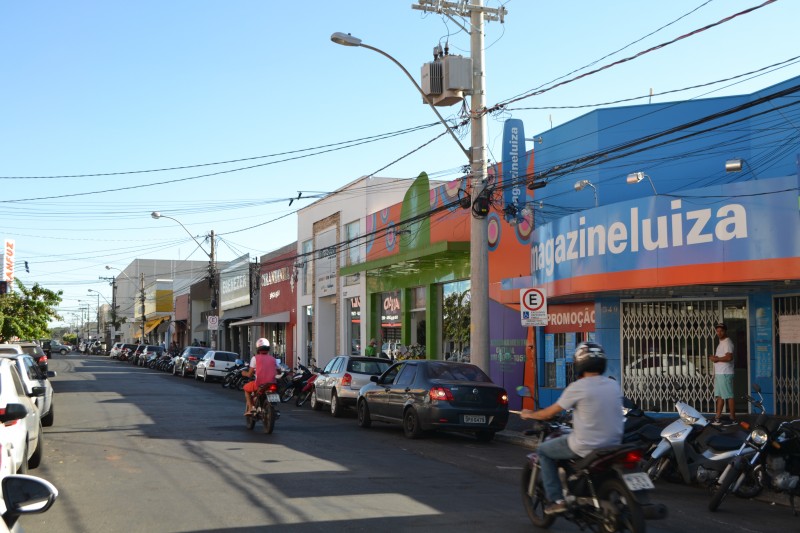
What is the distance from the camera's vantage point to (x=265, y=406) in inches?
641

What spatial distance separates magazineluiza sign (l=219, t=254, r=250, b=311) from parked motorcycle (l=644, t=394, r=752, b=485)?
45.1 meters

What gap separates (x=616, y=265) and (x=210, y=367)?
2329cm

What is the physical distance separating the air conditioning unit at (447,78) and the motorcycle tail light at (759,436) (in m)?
10.9

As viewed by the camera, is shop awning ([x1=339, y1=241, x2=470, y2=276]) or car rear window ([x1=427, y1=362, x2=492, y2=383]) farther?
shop awning ([x1=339, y1=241, x2=470, y2=276])

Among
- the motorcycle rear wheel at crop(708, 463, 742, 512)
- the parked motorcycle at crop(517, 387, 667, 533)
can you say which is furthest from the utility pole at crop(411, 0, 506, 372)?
the parked motorcycle at crop(517, 387, 667, 533)

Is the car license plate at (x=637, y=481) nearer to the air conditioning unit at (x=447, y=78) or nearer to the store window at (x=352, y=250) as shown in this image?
→ the air conditioning unit at (x=447, y=78)

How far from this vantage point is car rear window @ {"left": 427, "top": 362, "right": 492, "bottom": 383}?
15984 millimetres

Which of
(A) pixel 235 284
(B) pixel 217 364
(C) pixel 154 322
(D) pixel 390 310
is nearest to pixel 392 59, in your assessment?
(D) pixel 390 310

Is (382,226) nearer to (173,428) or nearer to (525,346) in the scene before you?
(525,346)

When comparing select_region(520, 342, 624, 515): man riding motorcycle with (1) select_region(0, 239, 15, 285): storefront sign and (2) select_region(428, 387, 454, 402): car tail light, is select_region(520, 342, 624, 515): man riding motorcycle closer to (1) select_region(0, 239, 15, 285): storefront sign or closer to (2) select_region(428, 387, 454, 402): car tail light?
(2) select_region(428, 387, 454, 402): car tail light

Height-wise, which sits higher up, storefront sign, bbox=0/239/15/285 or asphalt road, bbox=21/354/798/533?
storefront sign, bbox=0/239/15/285

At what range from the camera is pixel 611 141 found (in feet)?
67.1

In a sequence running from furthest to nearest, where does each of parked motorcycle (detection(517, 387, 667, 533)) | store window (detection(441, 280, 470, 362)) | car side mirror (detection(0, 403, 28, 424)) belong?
store window (detection(441, 280, 470, 362))
car side mirror (detection(0, 403, 28, 424))
parked motorcycle (detection(517, 387, 667, 533))

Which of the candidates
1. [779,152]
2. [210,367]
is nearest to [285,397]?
[210,367]
